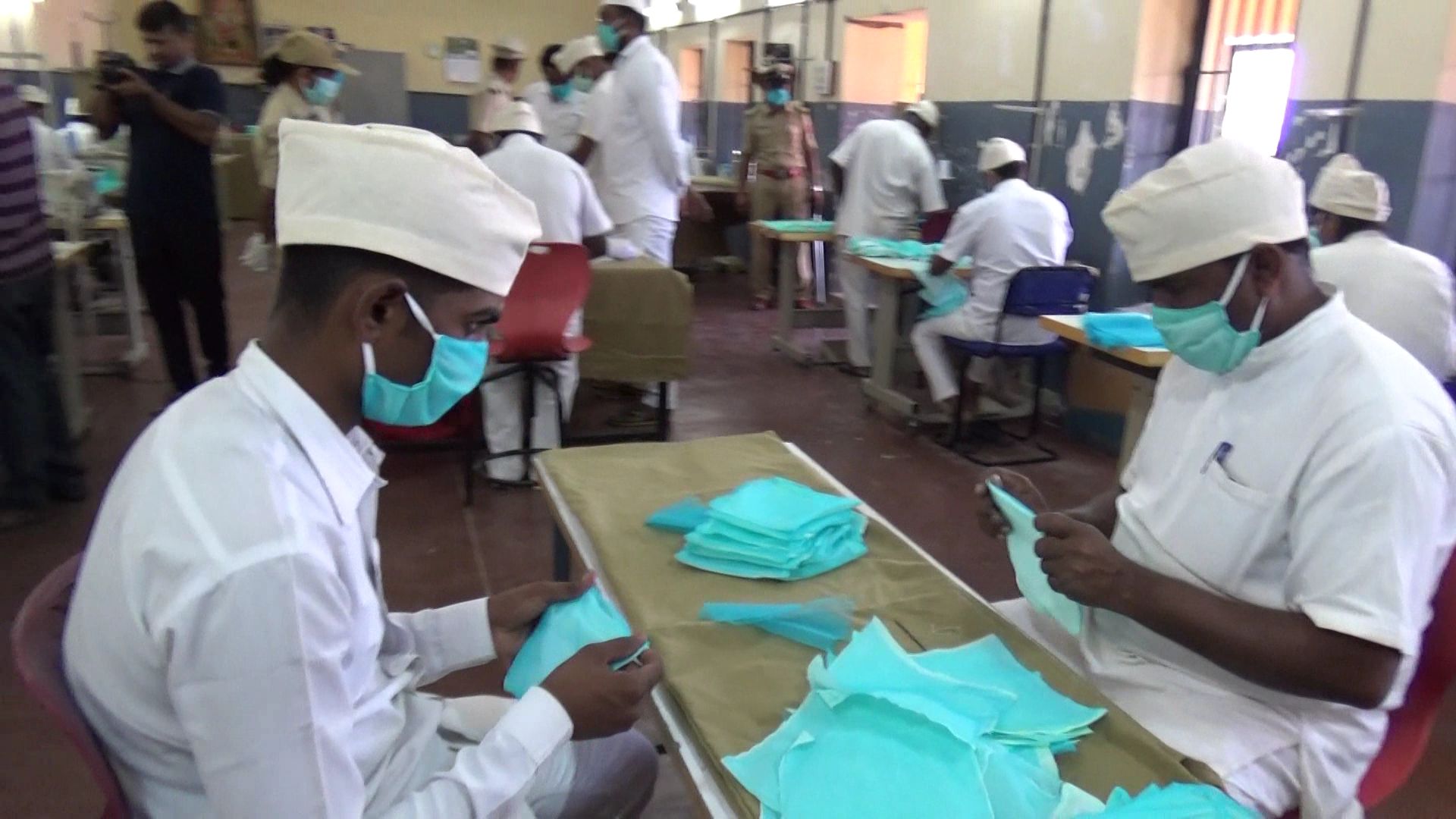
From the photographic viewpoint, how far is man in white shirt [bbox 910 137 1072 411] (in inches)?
184

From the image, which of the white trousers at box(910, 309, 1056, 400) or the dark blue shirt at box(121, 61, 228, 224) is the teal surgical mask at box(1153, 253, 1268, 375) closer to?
the white trousers at box(910, 309, 1056, 400)

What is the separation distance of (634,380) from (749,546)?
2.88 metres

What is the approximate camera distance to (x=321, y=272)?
1055 mm

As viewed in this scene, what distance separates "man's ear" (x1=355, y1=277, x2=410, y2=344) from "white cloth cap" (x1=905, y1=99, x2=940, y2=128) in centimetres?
557

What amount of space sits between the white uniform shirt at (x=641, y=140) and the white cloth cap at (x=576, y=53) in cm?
132

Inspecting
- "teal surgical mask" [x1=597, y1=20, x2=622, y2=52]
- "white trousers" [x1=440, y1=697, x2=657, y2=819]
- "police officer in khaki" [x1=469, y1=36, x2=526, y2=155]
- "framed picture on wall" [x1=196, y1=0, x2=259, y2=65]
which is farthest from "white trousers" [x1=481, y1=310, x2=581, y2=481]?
"framed picture on wall" [x1=196, y1=0, x2=259, y2=65]

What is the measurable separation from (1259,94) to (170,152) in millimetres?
4614

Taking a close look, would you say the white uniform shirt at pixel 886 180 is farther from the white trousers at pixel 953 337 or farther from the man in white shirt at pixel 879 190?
the white trousers at pixel 953 337

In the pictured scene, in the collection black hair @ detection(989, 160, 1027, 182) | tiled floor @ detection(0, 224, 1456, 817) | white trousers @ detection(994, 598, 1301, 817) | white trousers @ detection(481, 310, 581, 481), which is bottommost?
tiled floor @ detection(0, 224, 1456, 817)

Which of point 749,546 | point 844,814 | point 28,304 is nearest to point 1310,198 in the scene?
point 749,546

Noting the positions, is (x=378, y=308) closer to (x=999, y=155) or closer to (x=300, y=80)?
(x=300, y=80)

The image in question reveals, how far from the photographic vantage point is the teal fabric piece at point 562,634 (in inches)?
53.3

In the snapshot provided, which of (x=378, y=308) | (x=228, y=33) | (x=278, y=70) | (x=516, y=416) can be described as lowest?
(x=516, y=416)

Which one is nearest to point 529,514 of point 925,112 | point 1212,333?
point 1212,333
